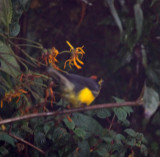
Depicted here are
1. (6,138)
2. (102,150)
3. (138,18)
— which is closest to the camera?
(6,138)

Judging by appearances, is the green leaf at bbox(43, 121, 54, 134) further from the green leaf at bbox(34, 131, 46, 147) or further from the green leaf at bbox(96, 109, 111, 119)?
the green leaf at bbox(96, 109, 111, 119)

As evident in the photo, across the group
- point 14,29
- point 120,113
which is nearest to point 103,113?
point 120,113

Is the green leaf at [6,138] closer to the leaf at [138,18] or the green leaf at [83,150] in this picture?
the green leaf at [83,150]

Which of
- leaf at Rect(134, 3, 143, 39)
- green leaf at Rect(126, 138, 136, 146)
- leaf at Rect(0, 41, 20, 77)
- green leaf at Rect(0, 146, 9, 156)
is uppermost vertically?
leaf at Rect(134, 3, 143, 39)

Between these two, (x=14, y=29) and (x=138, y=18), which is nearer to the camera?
(x=14, y=29)

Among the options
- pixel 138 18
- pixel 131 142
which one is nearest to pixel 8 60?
pixel 131 142

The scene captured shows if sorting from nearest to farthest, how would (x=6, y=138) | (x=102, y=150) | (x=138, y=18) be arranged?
(x=6, y=138) < (x=102, y=150) < (x=138, y=18)

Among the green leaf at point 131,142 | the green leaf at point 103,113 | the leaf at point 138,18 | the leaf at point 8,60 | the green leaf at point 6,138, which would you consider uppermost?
the leaf at point 138,18

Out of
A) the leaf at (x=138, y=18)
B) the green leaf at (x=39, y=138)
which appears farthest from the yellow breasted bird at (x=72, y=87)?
the leaf at (x=138, y=18)

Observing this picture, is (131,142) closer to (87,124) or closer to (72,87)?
(87,124)

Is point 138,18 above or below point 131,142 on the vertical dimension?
above

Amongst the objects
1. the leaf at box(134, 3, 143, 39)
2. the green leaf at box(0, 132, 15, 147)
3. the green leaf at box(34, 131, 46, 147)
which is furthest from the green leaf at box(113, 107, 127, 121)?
the leaf at box(134, 3, 143, 39)

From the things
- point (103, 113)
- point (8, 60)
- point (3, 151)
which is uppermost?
point (8, 60)

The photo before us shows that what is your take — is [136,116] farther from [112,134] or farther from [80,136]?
[80,136]
